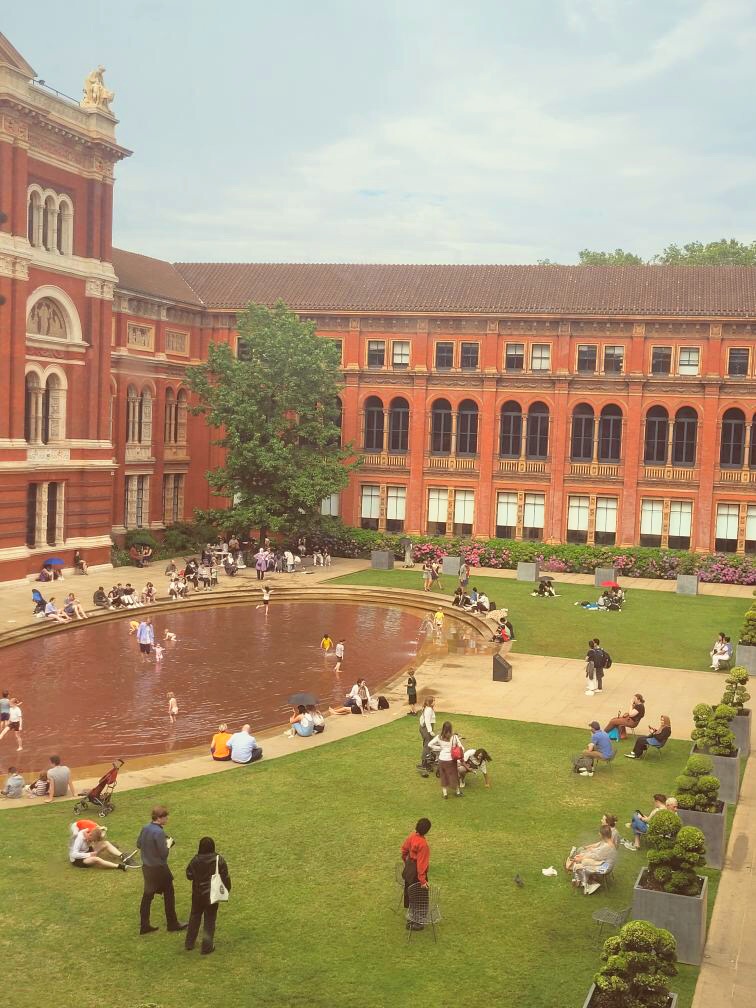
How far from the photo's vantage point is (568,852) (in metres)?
18.0

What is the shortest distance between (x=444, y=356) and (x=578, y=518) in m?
12.2

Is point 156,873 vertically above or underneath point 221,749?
above

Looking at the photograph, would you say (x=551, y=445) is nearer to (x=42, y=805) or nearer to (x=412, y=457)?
(x=412, y=457)

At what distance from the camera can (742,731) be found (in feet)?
77.8

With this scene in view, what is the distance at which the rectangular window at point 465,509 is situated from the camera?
60.8 metres

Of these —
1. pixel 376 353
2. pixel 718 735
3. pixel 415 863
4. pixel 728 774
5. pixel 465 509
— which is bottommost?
pixel 728 774

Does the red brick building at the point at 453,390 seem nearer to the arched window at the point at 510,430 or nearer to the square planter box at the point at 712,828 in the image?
the arched window at the point at 510,430

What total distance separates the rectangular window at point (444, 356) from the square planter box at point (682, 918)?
47962mm

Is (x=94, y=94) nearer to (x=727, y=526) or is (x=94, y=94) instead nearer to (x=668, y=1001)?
(x=727, y=526)

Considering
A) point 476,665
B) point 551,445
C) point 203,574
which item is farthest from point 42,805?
point 551,445

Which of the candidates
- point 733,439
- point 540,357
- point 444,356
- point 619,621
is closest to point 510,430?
point 540,357

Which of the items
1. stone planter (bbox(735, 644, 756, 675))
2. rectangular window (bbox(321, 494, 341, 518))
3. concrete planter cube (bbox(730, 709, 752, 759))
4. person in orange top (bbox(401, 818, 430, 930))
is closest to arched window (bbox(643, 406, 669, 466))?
rectangular window (bbox(321, 494, 341, 518))

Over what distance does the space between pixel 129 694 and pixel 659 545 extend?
36.4m

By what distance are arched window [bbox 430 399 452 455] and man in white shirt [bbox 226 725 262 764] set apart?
39069 millimetres
